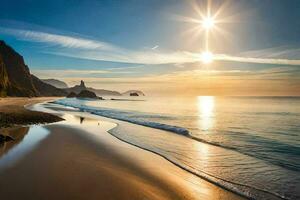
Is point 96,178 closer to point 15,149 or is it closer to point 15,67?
point 15,149

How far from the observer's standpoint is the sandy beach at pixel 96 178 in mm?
7754

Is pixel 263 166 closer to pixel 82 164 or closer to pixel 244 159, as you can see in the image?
pixel 244 159

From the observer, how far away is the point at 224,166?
12.2 meters

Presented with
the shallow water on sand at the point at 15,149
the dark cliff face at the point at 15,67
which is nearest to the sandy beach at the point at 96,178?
the shallow water on sand at the point at 15,149

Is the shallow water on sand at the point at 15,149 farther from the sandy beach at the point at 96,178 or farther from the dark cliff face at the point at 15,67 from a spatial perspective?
the dark cliff face at the point at 15,67

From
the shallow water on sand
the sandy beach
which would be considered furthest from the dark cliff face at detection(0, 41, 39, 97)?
the sandy beach

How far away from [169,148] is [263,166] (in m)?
5.75

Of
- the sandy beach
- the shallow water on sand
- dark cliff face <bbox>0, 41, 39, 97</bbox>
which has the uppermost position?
dark cliff face <bbox>0, 41, 39, 97</bbox>

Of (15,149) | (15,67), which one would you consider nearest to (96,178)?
(15,149)

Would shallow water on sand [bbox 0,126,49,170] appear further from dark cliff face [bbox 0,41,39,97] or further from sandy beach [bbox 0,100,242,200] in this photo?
dark cliff face [bbox 0,41,39,97]

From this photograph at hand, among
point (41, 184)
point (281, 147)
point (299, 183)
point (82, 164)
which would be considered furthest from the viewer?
point (281, 147)

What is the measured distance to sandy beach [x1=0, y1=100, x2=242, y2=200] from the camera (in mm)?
7754

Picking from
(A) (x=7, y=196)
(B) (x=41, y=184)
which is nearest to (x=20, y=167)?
(B) (x=41, y=184)

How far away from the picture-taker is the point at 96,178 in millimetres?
9258
